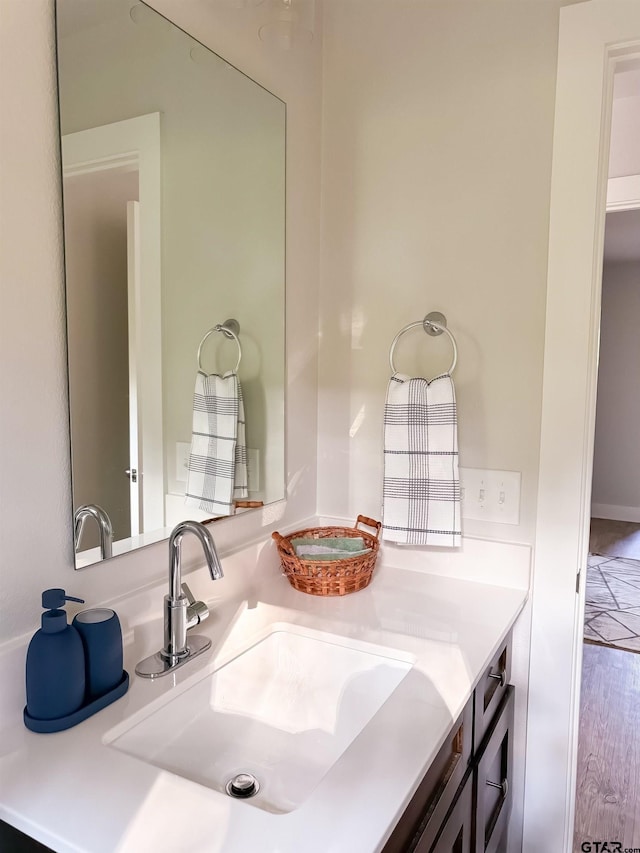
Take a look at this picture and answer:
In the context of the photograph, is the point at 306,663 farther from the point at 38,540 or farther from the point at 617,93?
the point at 617,93

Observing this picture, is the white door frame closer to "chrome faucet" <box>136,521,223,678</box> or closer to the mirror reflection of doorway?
"chrome faucet" <box>136,521,223,678</box>

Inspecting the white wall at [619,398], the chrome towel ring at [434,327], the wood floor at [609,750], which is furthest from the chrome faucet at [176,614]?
the white wall at [619,398]

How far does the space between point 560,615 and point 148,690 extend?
930mm

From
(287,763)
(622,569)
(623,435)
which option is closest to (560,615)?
(287,763)

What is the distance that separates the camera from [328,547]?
5.12 feet

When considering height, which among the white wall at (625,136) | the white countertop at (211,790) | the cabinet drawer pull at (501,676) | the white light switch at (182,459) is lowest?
the cabinet drawer pull at (501,676)

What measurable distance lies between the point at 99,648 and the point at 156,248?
0.71m

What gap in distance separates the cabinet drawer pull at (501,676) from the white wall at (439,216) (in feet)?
1.01

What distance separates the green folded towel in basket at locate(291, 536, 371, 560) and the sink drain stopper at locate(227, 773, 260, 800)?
590 millimetres

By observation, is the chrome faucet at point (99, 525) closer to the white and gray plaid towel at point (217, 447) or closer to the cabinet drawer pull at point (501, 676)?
the white and gray plaid towel at point (217, 447)

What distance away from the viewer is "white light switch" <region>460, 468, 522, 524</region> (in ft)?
4.81

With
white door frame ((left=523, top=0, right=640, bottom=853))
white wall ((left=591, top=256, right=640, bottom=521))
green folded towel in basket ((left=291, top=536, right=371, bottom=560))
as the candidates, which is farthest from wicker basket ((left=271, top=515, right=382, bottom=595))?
white wall ((left=591, top=256, right=640, bottom=521))

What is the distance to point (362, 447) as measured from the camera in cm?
166

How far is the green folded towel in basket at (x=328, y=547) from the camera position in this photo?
5.01ft
